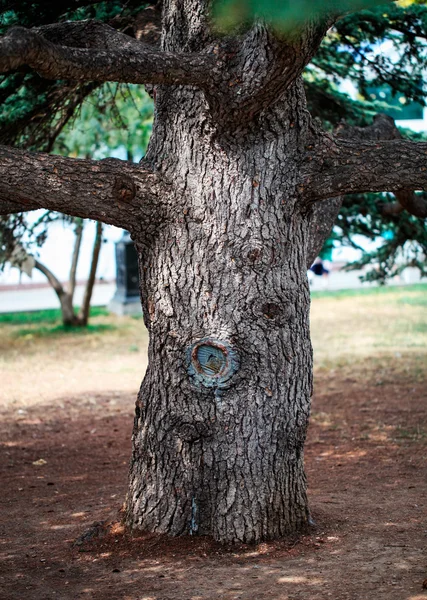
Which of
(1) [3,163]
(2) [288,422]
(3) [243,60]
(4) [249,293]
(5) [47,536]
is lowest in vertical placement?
(5) [47,536]

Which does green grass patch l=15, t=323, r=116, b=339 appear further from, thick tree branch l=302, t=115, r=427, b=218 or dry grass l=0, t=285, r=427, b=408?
thick tree branch l=302, t=115, r=427, b=218

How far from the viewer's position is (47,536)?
5434mm

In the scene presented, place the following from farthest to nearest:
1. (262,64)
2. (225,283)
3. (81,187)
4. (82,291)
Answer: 1. (82,291)
2. (225,283)
3. (81,187)
4. (262,64)

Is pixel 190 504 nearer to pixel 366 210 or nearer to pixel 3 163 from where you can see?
Result: pixel 3 163

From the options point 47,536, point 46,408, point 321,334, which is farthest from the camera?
point 321,334

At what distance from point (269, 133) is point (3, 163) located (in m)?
1.69

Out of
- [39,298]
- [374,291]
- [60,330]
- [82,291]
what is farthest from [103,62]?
[82,291]

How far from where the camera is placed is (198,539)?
16.3 ft

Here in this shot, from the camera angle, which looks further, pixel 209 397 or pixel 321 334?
pixel 321 334

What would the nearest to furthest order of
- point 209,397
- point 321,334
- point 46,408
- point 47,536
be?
1. point 209,397
2. point 47,536
3. point 46,408
4. point 321,334

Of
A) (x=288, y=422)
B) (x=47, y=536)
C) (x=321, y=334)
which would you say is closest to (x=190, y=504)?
(x=288, y=422)

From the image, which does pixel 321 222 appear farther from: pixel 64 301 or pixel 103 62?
pixel 64 301

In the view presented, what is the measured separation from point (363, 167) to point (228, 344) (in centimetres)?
143

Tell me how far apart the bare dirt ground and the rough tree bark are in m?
0.32
